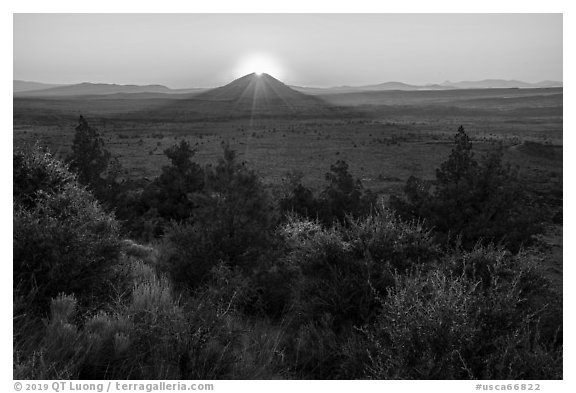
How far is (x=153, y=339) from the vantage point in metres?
4.75

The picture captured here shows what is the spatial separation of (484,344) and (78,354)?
12.7 feet

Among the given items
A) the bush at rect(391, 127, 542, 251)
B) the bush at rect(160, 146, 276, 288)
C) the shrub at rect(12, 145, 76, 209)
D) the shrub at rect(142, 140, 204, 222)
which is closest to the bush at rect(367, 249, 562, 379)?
the bush at rect(160, 146, 276, 288)

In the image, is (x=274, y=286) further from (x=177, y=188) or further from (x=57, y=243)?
(x=177, y=188)

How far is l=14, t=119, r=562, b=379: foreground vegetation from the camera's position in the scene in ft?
15.3

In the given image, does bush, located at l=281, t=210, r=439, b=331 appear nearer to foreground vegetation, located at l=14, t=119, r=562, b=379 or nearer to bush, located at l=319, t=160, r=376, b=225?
foreground vegetation, located at l=14, t=119, r=562, b=379

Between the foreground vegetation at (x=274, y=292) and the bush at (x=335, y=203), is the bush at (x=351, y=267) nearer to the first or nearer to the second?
the foreground vegetation at (x=274, y=292)

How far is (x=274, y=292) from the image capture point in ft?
27.8

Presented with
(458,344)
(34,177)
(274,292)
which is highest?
(34,177)

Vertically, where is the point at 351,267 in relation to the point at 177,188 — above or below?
below

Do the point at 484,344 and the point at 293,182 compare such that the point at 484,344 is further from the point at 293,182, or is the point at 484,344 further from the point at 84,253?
the point at 293,182

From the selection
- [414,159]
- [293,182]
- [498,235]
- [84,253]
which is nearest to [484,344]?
[84,253]

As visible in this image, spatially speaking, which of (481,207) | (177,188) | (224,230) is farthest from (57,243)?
A: (177,188)

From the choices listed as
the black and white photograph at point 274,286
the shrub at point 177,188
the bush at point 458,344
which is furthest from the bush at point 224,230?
the shrub at point 177,188

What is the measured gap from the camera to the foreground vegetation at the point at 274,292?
4.65 m
